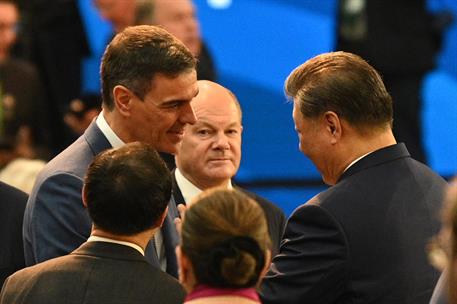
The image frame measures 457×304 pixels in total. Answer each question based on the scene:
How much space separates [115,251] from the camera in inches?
130

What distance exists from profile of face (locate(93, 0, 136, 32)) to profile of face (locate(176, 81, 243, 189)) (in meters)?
3.07

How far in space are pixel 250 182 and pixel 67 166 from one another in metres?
4.51

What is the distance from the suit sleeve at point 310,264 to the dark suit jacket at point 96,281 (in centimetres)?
44

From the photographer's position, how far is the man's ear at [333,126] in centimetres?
373

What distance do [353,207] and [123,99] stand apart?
0.83 m

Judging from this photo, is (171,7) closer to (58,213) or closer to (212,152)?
(212,152)

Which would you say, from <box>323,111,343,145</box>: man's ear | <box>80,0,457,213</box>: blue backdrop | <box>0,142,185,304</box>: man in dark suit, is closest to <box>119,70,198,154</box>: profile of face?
<box>323,111,343,145</box>: man's ear

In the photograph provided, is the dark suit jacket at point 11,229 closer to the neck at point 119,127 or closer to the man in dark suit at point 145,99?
the man in dark suit at point 145,99

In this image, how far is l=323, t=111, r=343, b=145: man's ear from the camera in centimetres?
373

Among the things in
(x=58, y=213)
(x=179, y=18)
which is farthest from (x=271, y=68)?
(x=58, y=213)

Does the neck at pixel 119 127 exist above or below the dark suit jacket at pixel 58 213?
above

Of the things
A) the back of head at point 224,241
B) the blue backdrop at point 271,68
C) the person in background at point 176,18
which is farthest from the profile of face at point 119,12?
the back of head at point 224,241

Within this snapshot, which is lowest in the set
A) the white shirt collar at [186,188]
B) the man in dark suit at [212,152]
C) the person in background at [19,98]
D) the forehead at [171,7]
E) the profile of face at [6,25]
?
the person in background at [19,98]

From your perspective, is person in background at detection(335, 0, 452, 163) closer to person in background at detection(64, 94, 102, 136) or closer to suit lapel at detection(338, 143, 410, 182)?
person in background at detection(64, 94, 102, 136)
